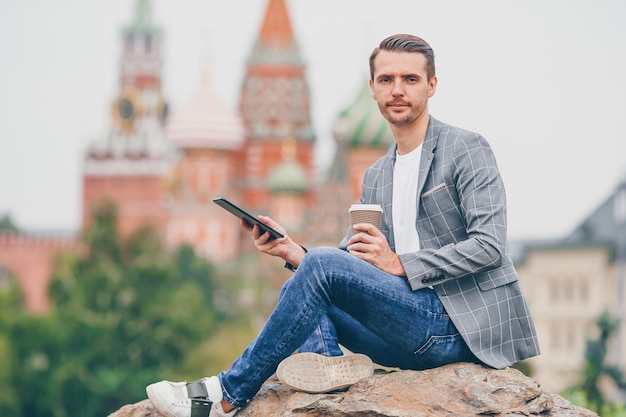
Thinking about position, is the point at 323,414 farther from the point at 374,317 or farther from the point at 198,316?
the point at 198,316

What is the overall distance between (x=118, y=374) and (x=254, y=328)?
19807 mm

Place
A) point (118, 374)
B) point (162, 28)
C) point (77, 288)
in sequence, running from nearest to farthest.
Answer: point (118, 374) → point (77, 288) → point (162, 28)

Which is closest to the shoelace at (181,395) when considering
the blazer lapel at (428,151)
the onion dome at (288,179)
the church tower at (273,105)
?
the blazer lapel at (428,151)

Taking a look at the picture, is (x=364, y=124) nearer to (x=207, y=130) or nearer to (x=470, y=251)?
(x=207, y=130)

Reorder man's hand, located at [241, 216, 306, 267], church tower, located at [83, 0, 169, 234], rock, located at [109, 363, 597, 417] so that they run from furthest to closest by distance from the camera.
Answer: church tower, located at [83, 0, 169, 234]
man's hand, located at [241, 216, 306, 267]
rock, located at [109, 363, 597, 417]

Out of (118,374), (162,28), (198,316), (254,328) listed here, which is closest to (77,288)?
(198,316)

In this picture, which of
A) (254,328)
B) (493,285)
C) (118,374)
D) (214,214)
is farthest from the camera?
(214,214)

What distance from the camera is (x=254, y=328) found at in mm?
56188

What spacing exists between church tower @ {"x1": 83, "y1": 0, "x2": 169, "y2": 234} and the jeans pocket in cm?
6295

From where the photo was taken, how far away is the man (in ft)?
18.2

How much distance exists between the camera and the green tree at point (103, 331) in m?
35.0

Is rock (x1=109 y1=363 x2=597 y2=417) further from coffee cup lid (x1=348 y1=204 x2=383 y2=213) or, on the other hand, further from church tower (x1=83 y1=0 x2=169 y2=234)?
church tower (x1=83 y1=0 x2=169 y2=234)

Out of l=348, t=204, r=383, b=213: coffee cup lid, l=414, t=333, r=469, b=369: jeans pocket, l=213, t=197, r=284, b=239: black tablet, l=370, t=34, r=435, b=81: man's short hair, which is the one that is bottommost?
l=414, t=333, r=469, b=369: jeans pocket

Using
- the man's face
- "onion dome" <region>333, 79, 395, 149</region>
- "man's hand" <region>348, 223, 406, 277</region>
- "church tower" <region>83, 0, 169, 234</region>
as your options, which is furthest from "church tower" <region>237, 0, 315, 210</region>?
"man's hand" <region>348, 223, 406, 277</region>
